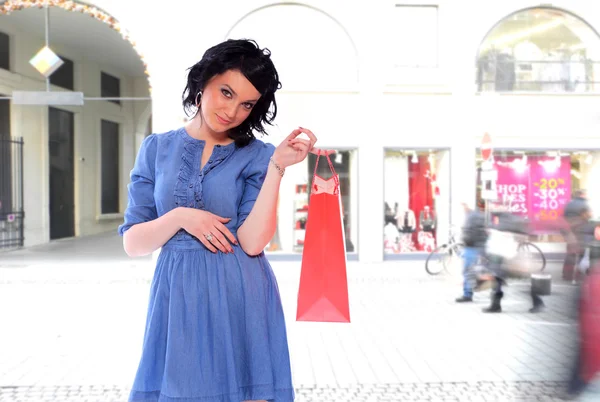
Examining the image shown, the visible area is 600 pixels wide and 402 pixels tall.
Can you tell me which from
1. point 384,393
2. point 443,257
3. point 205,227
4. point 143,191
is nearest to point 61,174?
point 443,257

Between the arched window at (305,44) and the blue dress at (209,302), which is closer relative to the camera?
the blue dress at (209,302)

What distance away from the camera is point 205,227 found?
1.73 m

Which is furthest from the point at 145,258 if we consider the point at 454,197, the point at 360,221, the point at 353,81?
the point at 454,197

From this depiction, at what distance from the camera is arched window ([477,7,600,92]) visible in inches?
546

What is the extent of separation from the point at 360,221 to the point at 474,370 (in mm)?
8635

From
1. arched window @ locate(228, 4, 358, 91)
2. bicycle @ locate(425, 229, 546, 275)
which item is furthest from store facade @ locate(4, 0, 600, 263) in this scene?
bicycle @ locate(425, 229, 546, 275)

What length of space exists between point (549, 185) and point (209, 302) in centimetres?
1381

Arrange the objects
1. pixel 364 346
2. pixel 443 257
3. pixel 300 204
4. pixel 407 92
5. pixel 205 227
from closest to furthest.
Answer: pixel 205 227, pixel 364 346, pixel 443 257, pixel 407 92, pixel 300 204

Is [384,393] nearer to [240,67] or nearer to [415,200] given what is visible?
[240,67]

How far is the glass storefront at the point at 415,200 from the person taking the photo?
1398cm

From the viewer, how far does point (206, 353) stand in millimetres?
1765

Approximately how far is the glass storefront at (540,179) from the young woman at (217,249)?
12.8 m

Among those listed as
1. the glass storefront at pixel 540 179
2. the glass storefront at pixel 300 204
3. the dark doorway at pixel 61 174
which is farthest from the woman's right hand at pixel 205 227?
the dark doorway at pixel 61 174

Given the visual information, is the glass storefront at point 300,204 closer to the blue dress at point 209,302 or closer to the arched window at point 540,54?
the arched window at point 540,54
